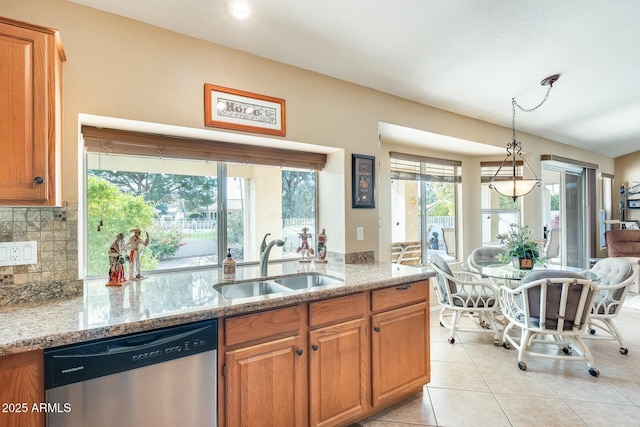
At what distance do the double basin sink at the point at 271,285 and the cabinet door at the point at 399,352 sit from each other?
1.42 feet

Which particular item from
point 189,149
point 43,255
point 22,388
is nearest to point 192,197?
point 189,149

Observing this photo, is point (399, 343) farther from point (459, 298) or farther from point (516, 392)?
point (459, 298)

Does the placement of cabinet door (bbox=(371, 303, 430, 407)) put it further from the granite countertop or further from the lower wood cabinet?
the granite countertop

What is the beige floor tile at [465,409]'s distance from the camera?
6.59 ft

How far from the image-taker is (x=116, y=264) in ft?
6.05

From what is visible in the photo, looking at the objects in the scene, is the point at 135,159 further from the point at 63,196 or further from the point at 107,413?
the point at 107,413

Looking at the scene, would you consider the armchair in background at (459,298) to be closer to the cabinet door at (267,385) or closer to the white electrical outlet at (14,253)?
the cabinet door at (267,385)

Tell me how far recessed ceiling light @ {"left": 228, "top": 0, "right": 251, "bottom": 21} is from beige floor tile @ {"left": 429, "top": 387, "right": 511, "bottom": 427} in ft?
8.92

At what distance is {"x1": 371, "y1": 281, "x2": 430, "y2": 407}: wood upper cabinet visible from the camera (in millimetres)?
1979

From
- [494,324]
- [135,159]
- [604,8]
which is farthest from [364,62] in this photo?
[494,324]

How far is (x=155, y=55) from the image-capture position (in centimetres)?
189

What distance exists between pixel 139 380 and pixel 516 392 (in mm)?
2478

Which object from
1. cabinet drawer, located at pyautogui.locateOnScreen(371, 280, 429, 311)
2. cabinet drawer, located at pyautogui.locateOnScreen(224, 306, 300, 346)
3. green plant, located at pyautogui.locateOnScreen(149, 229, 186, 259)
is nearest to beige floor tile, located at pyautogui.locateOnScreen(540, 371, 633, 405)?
cabinet drawer, located at pyautogui.locateOnScreen(371, 280, 429, 311)

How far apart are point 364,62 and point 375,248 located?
1.51 metres
